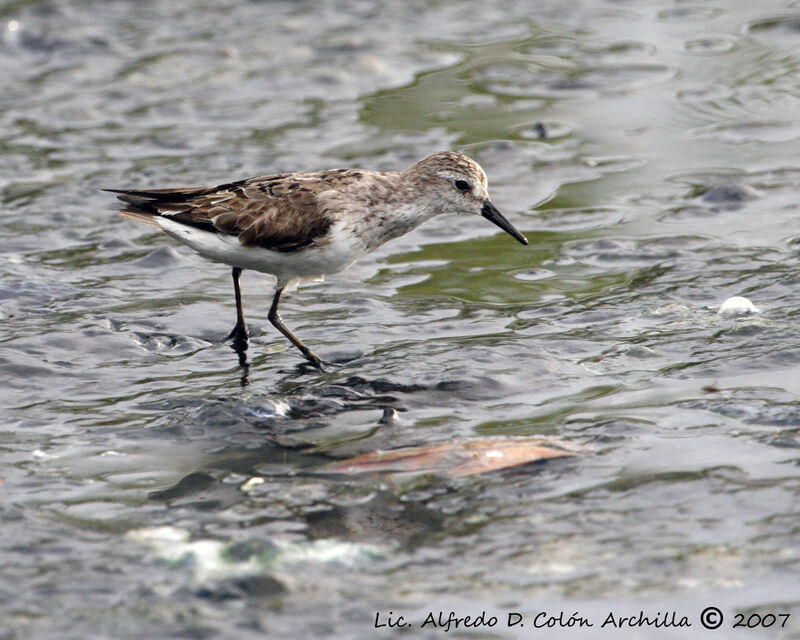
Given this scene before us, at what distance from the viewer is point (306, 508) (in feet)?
17.5

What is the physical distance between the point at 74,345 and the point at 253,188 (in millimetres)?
1526

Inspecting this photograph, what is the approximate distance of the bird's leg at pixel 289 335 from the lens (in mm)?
7321

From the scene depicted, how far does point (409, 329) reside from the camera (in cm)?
784

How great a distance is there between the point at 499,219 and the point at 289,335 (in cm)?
Result: 176

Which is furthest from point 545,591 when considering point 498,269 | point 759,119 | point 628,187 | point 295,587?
point 759,119

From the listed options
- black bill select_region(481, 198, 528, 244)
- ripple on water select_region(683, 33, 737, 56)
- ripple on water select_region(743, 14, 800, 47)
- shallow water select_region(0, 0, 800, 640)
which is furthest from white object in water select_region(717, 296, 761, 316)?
ripple on water select_region(743, 14, 800, 47)

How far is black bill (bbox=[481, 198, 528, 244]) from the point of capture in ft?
27.1

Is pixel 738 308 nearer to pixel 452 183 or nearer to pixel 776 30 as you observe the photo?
pixel 452 183

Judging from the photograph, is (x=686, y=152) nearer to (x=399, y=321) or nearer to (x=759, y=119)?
(x=759, y=119)

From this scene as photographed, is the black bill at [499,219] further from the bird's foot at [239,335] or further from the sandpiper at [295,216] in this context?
the bird's foot at [239,335]
